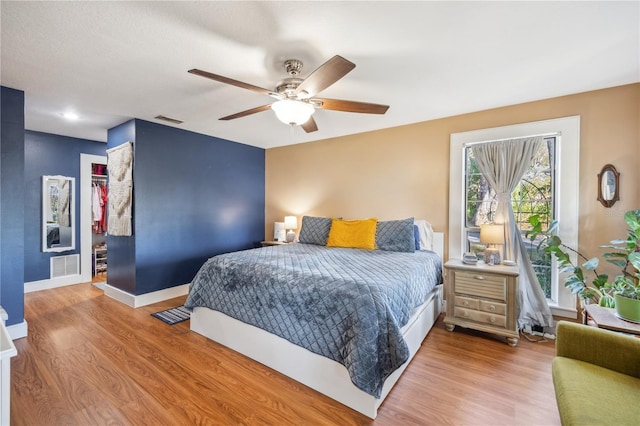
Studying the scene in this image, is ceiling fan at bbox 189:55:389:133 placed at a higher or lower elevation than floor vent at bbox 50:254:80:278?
higher

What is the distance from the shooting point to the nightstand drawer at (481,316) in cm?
266

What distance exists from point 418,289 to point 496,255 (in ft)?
3.62

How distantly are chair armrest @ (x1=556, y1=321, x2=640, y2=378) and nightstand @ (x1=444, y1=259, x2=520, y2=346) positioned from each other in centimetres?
104

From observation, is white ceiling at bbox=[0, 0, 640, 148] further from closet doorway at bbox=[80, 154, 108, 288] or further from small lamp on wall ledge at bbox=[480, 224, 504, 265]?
closet doorway at bbox=[80, 154, 108, 288]

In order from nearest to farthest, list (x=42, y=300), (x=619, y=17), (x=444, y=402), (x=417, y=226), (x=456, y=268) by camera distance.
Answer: (x=619, y=17)
(x=444, y=402)
(x=456, y=268)
(x=417, y=226)
(x=42, y=300)

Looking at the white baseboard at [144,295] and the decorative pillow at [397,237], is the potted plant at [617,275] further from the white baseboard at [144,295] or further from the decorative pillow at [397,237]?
the white baseboard at [144,295]

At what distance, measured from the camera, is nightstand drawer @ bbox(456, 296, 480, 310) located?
2.78m

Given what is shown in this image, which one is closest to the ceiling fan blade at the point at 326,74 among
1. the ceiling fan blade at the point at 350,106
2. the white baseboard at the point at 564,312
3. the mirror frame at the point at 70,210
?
the ceiling fan blade at the point at 350,106

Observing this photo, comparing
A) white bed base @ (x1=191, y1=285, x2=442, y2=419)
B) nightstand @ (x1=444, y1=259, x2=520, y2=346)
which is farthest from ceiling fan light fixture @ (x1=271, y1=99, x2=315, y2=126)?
nightstand @ (x1=444, y1=259, x2=520, y2=346)

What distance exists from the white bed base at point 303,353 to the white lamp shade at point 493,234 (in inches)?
31.8

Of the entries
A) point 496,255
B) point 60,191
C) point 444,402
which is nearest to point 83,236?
point 60,191

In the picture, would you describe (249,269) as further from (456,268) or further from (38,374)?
(456,268)

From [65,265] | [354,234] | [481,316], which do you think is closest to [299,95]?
[354,234]

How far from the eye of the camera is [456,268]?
287 cm
